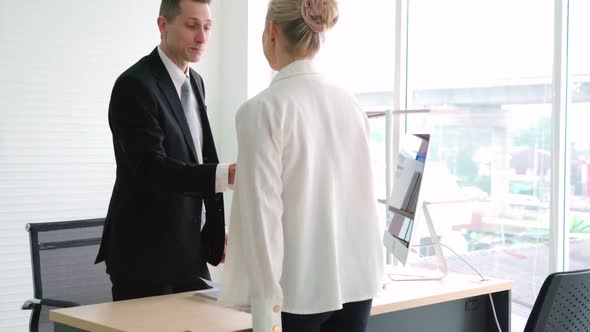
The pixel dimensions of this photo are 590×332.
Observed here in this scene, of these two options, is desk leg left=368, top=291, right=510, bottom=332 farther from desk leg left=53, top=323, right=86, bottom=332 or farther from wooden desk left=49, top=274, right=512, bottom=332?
desk leg left=53, top=323, right=86, bottom=332

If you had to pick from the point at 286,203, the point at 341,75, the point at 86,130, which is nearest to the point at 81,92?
the point at 86,130

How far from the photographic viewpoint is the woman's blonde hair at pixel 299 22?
164 cm

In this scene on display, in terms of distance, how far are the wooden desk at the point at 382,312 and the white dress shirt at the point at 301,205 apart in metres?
0.23

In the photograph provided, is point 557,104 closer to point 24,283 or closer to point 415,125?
point 415,125

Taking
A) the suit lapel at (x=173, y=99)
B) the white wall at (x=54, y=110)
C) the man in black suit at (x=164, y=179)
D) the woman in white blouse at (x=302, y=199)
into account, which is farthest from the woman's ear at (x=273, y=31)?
the white wall at (x=54, y=110)

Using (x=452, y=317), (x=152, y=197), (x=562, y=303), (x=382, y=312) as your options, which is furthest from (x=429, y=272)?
(x=152, y=197)

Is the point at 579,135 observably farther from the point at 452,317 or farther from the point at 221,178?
the point at 221,178

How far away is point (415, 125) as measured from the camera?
4.20 m

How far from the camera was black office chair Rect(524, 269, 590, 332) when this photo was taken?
180cm

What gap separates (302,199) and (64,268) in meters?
1.41

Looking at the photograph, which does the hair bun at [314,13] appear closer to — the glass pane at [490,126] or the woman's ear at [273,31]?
the woman's ear at [273,31]

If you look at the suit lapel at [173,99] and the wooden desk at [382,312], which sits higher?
the suit lapel at [173,99]

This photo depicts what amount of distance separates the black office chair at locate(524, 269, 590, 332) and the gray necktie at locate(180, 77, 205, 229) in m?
1.05

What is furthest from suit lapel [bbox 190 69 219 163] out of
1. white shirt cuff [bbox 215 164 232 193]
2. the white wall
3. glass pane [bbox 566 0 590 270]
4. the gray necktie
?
the white wall
